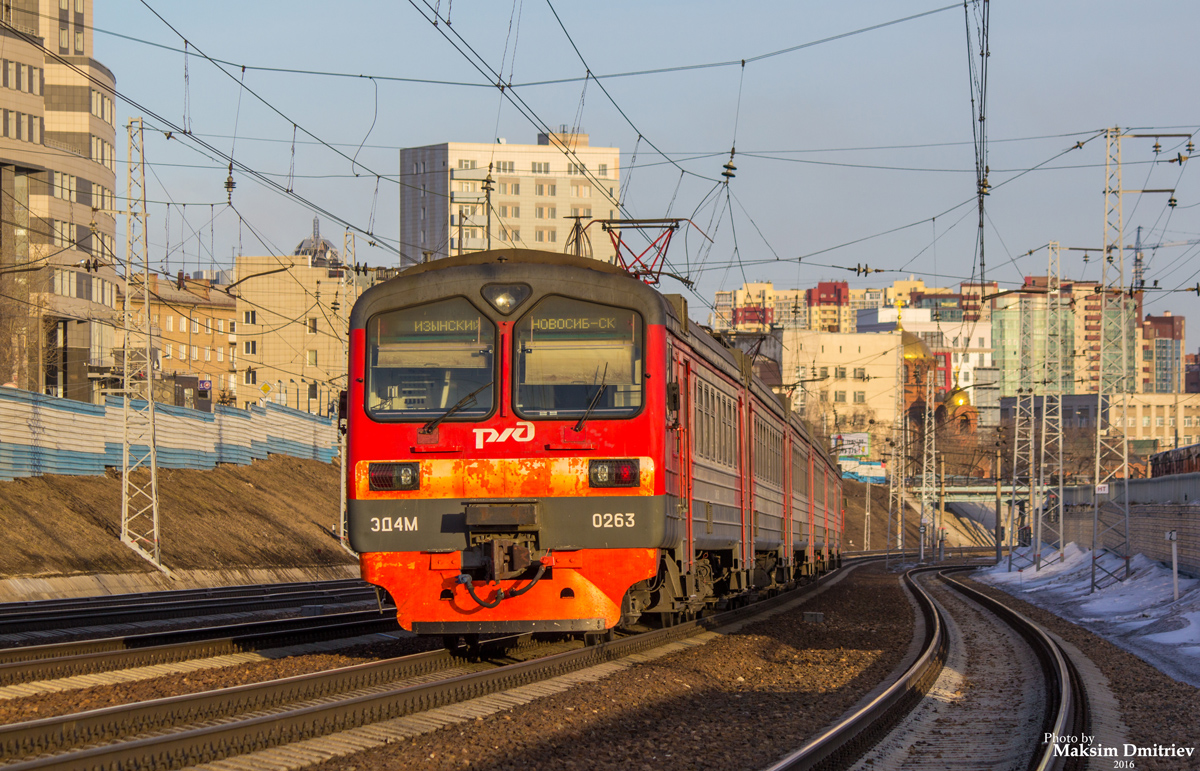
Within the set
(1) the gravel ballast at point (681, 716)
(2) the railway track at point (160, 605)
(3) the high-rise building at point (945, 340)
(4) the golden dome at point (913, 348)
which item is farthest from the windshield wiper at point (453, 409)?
(3) the high-rise building at point (945, 340)

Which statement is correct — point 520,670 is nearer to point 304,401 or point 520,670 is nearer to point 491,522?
point 491,522

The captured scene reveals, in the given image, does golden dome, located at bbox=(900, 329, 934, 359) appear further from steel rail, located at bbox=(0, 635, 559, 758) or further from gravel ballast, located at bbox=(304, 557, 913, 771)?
steel rail, located at bbox=(0, 635, 559, 758)

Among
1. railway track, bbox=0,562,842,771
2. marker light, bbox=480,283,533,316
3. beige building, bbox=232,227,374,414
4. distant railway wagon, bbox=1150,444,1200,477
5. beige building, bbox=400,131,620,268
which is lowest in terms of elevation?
railway track, bbox=0,562,842,771

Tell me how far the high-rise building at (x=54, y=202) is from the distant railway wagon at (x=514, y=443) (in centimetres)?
4140

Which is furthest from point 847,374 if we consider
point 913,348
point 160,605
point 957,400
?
point 160,605

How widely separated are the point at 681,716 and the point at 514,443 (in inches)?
109

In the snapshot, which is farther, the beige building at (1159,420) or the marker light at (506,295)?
the beige building at (1159,420)

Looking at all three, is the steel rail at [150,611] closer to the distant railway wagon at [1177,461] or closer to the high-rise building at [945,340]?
the distant railway wagon at [1177,461]

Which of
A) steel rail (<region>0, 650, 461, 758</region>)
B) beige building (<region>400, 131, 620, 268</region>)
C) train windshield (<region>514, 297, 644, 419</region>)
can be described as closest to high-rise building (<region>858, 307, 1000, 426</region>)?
beige building (<region>400, 131, 620, 268</region>)

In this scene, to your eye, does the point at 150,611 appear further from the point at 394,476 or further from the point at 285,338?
the point at 285,338

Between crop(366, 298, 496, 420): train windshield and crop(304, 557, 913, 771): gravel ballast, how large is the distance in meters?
2.79

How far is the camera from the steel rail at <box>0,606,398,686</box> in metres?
10.8

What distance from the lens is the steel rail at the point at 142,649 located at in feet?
35.4

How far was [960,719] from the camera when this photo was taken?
34.4 ft
